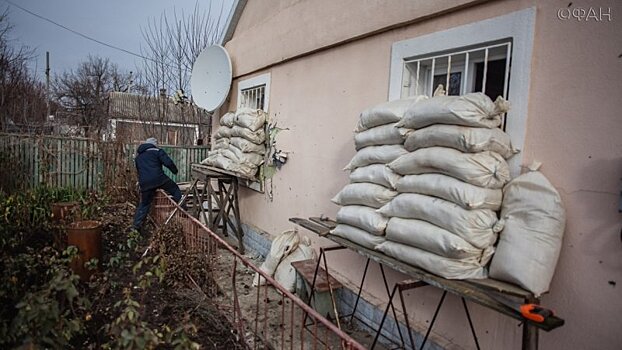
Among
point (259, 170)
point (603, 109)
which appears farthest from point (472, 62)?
point (259, 170)

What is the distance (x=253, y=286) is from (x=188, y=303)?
3.77 feet

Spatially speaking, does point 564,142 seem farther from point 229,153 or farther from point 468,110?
point 229,153

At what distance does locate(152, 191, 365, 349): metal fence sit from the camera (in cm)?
304

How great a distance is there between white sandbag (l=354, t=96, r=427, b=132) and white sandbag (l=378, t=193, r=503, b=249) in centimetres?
75

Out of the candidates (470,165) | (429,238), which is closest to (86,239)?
(429,238)

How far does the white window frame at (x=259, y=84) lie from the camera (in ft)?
19.3

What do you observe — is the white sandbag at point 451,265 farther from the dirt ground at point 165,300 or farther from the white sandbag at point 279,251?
the white sandbag at point 279,251

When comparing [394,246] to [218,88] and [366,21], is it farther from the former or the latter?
[218,88]

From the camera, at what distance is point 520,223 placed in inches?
80.3

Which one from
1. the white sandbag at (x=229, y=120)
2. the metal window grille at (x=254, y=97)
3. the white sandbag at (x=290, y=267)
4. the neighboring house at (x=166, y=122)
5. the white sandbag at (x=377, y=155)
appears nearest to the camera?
the white sandbag at (x=377, y=155)

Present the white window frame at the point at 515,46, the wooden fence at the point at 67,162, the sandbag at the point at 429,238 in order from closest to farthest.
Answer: the sandbag at the point at 429,238 < the white window frame at the point at 515,46 < the wooden fence at the point at 67,162

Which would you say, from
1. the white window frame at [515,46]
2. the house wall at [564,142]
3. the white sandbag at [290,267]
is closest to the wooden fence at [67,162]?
the white sandbag at [290,267]

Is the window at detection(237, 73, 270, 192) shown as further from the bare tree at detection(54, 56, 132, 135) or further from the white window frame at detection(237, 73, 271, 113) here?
the bare tree at detection(54, 56, 132, 135)

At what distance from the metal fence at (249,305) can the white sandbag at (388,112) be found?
155 centimetres
